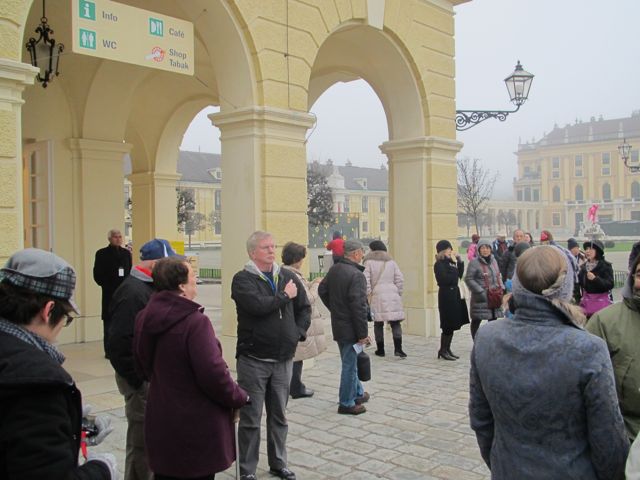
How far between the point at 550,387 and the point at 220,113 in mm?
6722

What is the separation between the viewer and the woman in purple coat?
3344 millimetres

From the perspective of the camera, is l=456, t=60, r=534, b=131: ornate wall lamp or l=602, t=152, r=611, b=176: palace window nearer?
l=456, t=60, r=534, b=131: ornate wall lamp

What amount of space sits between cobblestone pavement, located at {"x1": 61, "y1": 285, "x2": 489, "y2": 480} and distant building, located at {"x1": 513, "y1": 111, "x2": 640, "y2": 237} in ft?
343

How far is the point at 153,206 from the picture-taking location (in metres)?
13.9

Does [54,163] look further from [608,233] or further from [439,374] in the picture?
[608,233]

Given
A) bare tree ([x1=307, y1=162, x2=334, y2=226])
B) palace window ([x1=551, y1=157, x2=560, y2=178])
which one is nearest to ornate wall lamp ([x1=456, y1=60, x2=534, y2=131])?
bare tree ([x1=307, y1=162, x2=334, y2=226])

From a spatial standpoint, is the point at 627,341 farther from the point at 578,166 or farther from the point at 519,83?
the point at 578,166

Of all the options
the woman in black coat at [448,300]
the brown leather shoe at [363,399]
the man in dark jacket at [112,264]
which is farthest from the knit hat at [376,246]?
the man in dark jacket at [112,264]

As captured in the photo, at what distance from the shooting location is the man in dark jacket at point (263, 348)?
4.65 m

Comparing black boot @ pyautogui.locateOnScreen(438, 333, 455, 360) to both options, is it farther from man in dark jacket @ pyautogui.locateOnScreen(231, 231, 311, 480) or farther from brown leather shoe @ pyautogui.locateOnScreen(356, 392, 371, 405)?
man in dark jacket @ pyautogui.locateOnScreen(231, 231, 311, 480)

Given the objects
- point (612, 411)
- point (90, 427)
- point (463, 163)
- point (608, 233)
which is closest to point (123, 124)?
point (90, 427)

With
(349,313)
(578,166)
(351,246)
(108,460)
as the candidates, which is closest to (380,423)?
(349,313)

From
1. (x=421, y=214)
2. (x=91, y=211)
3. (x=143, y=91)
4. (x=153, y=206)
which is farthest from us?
(x=153, y=206)

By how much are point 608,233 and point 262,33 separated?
84.9 meters
